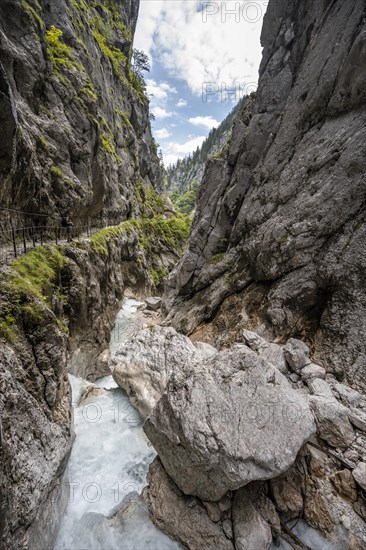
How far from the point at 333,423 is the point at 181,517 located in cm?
448

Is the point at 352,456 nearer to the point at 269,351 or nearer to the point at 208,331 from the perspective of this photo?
the point at 269,351

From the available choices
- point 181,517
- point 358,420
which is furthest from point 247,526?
point 358,420

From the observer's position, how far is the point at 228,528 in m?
5.61

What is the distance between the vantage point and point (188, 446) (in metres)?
5.75

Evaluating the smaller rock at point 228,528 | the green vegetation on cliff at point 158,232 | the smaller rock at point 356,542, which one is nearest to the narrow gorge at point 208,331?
the smaller rock at point 356,542

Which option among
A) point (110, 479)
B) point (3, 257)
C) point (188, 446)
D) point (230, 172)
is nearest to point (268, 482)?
point (188, 446)

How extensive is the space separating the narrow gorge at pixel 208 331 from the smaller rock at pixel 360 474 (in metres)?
0.04

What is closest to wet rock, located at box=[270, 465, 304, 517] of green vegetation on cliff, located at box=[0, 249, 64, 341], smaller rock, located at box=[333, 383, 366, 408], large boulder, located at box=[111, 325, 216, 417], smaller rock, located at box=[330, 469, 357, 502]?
smaller rock, located at box=[330, 469, 357, 502]

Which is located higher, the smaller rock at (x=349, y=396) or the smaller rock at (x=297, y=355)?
the smaller rock at (x=297, y=355)

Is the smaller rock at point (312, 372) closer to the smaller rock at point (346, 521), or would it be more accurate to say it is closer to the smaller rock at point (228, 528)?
the smaller rock at point (346, 521)

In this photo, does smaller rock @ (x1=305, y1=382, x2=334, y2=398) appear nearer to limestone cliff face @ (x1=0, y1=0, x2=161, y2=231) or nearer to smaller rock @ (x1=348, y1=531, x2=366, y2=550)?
smaller rock @ (x1=348, y1=531, x2=366, y2=550)

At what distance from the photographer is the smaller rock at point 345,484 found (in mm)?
5184

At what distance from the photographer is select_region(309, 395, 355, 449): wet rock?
223 inches

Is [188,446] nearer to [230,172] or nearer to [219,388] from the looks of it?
[219,388]
